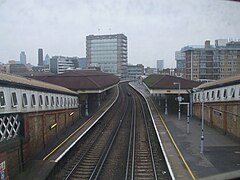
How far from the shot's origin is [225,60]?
271ft

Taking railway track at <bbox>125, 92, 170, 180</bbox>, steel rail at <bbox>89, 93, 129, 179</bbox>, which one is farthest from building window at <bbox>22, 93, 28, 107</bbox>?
railway track at <bbox>125, 92, 170, 180</bbox>

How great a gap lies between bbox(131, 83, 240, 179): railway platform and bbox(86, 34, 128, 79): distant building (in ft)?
350

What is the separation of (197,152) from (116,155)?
536cm

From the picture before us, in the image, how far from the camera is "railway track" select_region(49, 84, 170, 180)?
14.9 meters

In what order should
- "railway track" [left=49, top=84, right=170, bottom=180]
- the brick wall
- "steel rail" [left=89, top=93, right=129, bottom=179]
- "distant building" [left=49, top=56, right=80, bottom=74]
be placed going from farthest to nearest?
"distant building" [left=49, top=56, right=80, bottom=74] < the brick wall < "railway track" [left=49, top=84, right=170, bottom=180] < "steel rail" [left=89, top=93, right=129, bottom=179]

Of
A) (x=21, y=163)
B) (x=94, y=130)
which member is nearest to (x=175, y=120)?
(x=94, y=130)

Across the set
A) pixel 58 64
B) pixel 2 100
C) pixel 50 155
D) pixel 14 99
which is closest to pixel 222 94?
pixel 50 155

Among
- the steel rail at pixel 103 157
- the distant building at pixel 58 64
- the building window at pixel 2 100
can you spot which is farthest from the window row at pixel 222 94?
the distant building at pixel 58 64

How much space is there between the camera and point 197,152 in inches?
692

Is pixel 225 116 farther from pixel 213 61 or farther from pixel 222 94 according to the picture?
pixel 213 61

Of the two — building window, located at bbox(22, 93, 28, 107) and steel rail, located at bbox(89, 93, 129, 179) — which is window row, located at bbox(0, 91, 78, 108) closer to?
building window, located at bbox(22, 93, 28, 107)

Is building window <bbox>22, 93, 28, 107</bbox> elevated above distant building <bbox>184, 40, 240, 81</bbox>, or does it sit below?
below

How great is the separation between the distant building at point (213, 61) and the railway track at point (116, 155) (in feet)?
189

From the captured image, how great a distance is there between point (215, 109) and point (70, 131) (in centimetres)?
1357
